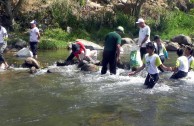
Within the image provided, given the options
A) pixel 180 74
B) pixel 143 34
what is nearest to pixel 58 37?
pixel 143 34

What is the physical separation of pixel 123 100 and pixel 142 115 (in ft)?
4.55

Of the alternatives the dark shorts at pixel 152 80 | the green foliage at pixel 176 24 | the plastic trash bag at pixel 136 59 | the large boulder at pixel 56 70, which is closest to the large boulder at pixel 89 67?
the large boulder at pixel 56 70

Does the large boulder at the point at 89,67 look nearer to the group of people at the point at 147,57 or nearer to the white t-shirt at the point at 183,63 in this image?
the group of people at the point at 147,57

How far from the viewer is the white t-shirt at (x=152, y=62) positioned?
34.1 ft

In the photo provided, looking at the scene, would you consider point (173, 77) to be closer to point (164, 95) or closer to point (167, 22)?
point (164, 95)

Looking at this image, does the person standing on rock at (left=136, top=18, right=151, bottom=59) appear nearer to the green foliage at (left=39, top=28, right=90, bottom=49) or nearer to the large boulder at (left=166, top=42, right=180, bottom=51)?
the large boulder at (left=166, top=42, right=180, bottom=51)

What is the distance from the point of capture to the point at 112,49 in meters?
13.3

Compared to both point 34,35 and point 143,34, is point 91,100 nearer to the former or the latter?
point 143,34

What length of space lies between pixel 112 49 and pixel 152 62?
2.94 m

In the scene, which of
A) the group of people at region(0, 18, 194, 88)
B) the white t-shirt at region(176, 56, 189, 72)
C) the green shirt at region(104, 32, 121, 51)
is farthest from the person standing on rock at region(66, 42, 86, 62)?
the white t-shirt at region(176, 56, 189, 72)

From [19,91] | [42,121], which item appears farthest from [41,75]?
[42,121]

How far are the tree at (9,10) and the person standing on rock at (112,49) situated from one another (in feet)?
38.1

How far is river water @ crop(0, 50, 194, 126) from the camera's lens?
8477 mm

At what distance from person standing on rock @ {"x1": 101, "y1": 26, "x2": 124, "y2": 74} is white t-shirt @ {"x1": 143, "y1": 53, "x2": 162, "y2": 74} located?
263 cm
